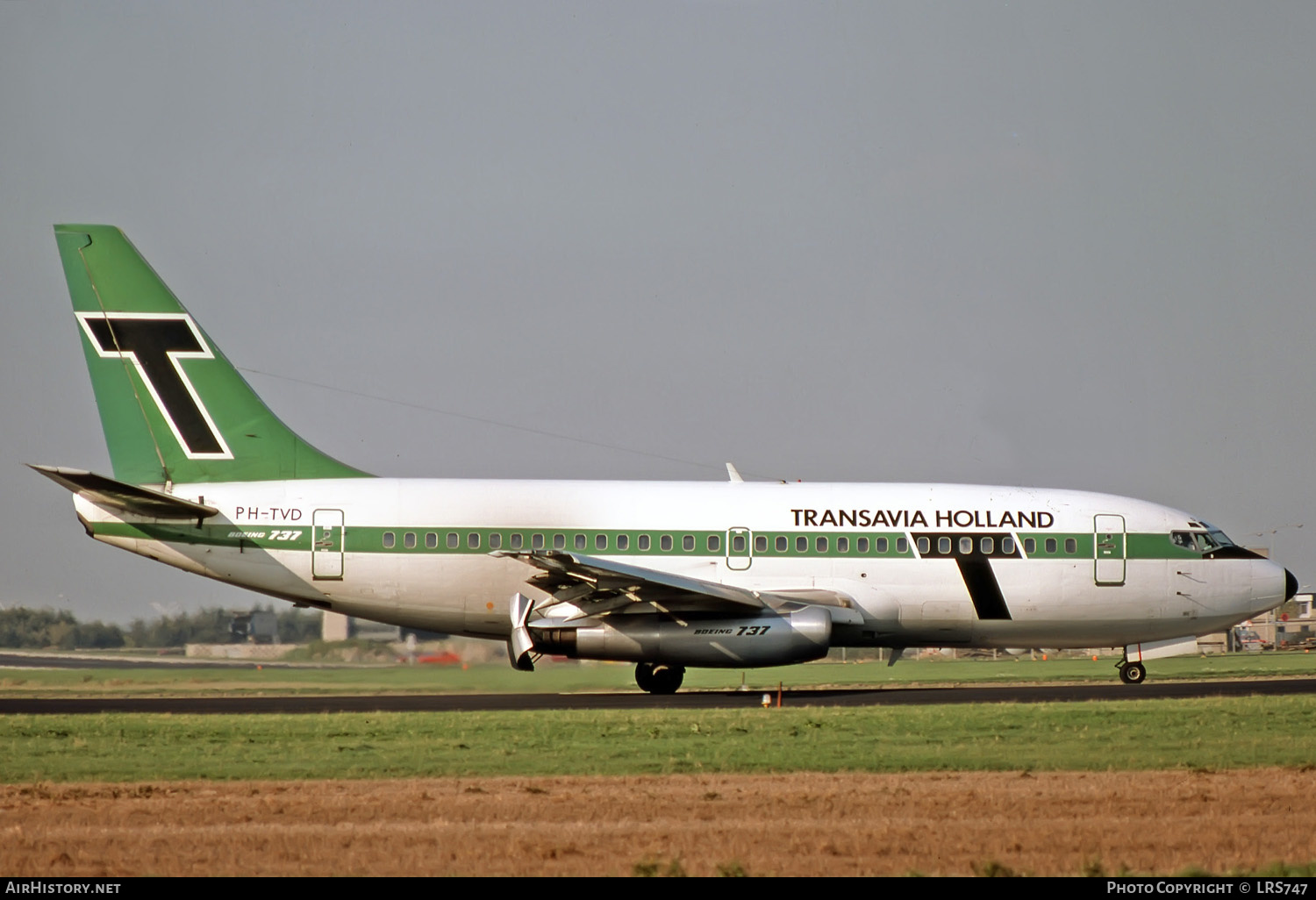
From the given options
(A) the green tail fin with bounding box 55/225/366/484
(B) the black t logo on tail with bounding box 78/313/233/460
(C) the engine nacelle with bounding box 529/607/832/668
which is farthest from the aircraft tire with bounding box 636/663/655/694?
(B) the black t logo on tail with bounding box 78/313/233/460

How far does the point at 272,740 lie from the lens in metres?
17.3

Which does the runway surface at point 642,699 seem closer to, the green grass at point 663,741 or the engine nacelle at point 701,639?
the engine nacelle at point 701,639

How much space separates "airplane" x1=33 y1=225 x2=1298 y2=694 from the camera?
24656 mm

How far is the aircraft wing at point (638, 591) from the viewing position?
2316 cm

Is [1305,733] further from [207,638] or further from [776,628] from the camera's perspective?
[207,638]

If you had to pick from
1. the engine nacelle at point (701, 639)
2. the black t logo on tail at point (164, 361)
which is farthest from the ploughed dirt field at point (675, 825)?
the black t logo on tail at point (164, 361)

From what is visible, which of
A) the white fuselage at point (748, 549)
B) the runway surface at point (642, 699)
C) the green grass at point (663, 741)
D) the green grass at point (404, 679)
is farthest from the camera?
the green grass at point (404, 679)

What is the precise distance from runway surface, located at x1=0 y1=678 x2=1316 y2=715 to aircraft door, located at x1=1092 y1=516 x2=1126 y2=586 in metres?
1.99

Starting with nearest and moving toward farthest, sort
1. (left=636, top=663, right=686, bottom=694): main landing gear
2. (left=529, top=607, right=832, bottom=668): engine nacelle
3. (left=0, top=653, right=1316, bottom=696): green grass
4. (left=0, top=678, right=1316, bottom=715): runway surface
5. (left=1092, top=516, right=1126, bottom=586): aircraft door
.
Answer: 1. (left=0, top=678, right=1316, bottom=715): runway surface
2. (left=529, top=607, right=832, bottom=668): engine nacelle
3. (left=636, top=663, right=686, bottom=694): main landing gear
4. (left=1092, top=516, right=1126, bottom=586): aircraft door
5. (left=0, top=653, right=1316, bottom=696): green grass

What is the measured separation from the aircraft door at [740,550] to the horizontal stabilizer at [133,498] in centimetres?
898

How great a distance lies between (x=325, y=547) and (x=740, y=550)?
7.26 m

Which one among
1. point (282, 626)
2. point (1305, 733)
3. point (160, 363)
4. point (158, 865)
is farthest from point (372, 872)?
point (282, 626)

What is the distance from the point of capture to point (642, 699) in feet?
79.0

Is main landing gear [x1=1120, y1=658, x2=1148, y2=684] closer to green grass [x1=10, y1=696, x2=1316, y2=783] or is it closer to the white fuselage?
the white fuselage
